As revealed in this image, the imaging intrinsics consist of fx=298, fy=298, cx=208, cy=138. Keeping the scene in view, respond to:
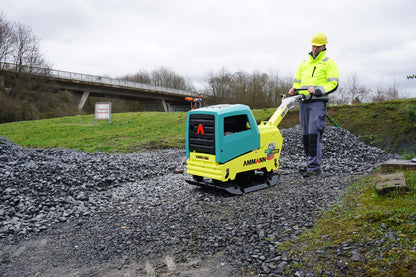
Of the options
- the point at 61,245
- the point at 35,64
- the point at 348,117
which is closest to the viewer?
the point at 61,245

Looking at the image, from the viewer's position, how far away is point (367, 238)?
281cm

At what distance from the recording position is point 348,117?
1119 cm

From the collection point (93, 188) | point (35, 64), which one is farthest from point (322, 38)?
point (35, 64)

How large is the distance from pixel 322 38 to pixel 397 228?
407 cm

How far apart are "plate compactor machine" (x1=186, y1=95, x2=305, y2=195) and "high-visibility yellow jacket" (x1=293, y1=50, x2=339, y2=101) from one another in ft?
3.85

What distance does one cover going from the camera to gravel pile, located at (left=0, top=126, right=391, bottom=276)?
323cm

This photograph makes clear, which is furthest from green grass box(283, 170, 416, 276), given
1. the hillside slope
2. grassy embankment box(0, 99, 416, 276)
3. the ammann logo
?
the hillside slope

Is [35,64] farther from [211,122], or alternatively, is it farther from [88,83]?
[211,122]

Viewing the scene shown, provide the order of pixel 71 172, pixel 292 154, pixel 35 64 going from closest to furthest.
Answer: pixel 71 172 → pixel 292 154 → pixel 35 64

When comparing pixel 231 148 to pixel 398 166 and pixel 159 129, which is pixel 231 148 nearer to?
pixel 398 166

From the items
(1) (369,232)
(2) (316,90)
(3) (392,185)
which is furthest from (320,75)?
(1) (369,232)

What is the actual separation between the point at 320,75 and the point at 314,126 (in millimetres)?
997

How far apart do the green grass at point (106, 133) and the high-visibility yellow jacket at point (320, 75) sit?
25.7ft

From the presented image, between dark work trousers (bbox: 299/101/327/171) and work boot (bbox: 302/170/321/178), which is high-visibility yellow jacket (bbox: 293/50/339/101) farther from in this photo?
work boot (bbox: 302/170/321/178)
